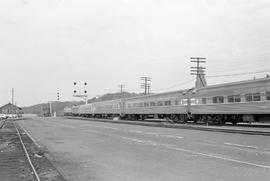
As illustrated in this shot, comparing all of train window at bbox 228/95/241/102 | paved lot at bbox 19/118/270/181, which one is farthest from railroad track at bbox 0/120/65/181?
train window at bbox 228/95/241/102

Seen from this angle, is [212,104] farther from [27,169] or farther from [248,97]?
[27,169]

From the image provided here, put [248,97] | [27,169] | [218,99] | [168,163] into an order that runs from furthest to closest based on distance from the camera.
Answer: [218,99], [248,97], [27,169], [168,163]

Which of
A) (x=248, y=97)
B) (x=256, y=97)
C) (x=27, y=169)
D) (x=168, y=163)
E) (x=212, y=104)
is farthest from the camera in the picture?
(x=212, y=104)

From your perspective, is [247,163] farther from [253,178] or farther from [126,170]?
[126,170]

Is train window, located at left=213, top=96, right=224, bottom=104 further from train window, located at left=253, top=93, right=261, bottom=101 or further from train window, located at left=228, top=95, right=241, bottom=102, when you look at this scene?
train window, located at left=253, top=93, right=261, bottom=101

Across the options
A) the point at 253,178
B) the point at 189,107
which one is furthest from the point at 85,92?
the point at 253,178

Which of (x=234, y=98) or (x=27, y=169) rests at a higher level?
(x=234, y=98)

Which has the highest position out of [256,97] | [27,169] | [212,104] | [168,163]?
[256,97]

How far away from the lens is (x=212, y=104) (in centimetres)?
3206

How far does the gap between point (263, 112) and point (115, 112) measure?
114ft

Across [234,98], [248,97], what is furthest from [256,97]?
[234,98]

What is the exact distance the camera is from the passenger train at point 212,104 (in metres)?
26.6

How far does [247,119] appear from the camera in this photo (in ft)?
92.7

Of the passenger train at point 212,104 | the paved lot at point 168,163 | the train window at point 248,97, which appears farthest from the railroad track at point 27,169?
the train window at point 248,97
